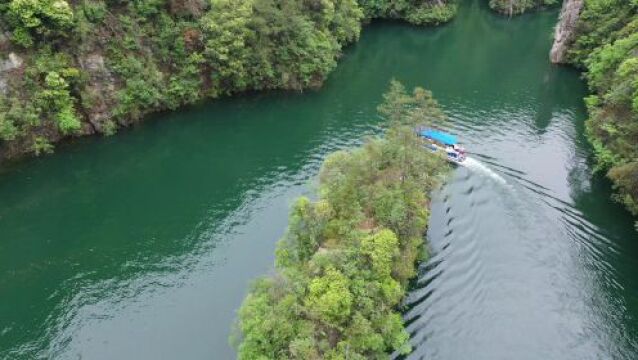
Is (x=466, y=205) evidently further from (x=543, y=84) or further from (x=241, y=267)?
(x=543, y=84)

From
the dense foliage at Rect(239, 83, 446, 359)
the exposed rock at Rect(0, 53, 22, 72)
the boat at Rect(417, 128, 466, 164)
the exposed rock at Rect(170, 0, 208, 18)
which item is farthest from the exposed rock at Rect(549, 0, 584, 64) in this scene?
the exposed rock at Rect(0, 53, 22, 72)

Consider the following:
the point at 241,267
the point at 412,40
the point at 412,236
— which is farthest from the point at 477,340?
the point at 412,40

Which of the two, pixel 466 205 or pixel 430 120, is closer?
pixel 430 120

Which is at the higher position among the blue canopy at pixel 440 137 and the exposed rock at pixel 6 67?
the exposed rock at pixel 6 67

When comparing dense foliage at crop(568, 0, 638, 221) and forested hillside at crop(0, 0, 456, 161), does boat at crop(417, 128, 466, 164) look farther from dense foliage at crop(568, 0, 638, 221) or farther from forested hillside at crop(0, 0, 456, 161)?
forested hillside at crop(0, 0, 456, 161)

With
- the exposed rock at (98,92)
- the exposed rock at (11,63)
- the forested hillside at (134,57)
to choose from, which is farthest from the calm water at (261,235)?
the exposed rock at (11,63)

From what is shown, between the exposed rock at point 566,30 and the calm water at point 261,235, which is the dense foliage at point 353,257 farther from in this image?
the exposed rock at point 566,30
